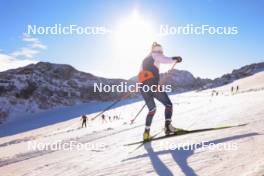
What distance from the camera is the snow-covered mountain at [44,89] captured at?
11725cm

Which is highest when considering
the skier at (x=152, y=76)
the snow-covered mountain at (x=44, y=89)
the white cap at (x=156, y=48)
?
the snow-covered mountain at (x=44, y=89)

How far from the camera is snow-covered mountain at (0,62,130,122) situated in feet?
385

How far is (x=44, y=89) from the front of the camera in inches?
5330

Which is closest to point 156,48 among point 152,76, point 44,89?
point 152,76

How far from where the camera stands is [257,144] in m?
5.38

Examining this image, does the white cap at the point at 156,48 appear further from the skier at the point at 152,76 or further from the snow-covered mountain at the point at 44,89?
the snow-covered mountain at the point at 44,89

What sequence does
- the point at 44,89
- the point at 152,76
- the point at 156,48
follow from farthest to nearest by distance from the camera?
the point at 44,89 < the point at 152,76 < the point at 156,48

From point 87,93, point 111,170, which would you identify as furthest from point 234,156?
point 87,93

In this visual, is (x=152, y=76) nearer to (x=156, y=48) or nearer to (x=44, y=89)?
(x=156, y=48)

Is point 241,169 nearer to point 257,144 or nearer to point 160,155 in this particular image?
point 257,144

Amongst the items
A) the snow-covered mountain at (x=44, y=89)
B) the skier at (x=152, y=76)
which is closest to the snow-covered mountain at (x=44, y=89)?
the snow-covered mountain at (x=44, y=89)

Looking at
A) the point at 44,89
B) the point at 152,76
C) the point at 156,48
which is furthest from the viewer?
the point at 44,89

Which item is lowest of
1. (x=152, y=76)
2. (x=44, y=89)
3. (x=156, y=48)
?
(x=152, y=76)

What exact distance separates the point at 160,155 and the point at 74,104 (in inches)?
4913
